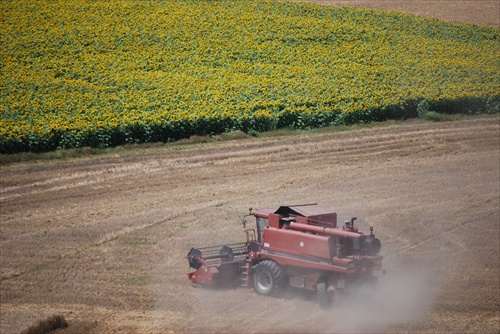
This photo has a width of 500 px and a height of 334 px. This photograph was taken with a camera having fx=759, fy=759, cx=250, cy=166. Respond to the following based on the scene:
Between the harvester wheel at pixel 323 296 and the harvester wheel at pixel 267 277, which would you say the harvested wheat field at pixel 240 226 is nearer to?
the harvester wheel at pixel 323 296

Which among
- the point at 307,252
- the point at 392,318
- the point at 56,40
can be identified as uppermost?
the point at 56,40

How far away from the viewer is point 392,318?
19328 mm

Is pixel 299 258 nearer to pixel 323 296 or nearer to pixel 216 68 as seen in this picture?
pixel 323 296

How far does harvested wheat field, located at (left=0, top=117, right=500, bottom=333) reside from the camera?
19828mm

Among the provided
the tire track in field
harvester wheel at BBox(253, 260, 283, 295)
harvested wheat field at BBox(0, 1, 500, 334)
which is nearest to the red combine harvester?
harvester wheel at BBox(253, 260, 283, 295)

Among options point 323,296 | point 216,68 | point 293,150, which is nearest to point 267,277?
point 323,296

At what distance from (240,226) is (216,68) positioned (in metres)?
21.7

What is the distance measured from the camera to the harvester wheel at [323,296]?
19.4 metres

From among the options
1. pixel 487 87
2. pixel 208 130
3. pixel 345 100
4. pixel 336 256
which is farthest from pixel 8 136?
pixel 487 87

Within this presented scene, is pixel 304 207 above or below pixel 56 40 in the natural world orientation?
below

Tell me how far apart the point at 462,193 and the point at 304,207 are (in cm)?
1090

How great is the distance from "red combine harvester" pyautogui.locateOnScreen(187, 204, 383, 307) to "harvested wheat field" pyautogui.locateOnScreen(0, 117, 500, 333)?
50 cm

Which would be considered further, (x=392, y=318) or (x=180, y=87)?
(x=180, y=87)

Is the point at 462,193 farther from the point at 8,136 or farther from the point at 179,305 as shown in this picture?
the point at 8,136
